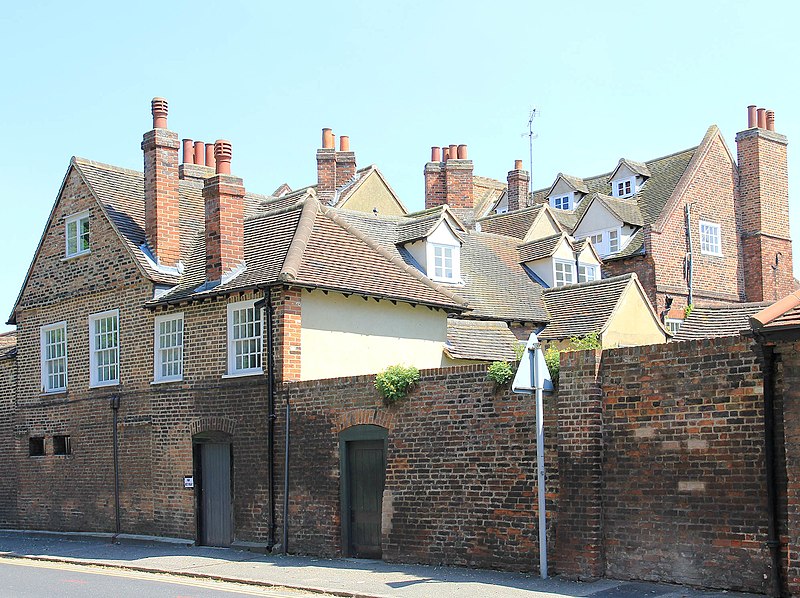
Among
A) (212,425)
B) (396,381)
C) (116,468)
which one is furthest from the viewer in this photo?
(116,468)

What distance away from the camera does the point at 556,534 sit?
47.5 ft

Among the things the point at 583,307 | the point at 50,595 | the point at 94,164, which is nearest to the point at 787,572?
the point at 50,595

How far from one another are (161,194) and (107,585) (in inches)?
420

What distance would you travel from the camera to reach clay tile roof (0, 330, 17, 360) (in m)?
28.7

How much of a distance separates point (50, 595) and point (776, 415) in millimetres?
10211

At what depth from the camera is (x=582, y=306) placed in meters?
28.0

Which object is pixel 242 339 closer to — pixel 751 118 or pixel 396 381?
pixel 396 381

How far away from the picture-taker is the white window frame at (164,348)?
22375mm

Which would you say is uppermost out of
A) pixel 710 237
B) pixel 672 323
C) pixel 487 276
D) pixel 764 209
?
pixel 764 209

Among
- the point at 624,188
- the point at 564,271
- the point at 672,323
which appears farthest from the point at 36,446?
the point at 624,188

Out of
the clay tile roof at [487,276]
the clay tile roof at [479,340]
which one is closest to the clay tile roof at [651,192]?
the clay tile roof at [487,276]

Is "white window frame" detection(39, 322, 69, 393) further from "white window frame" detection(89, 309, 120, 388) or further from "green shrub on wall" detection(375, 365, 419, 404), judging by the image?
"green shrub on wall" detection(375, 365, 419, 404)

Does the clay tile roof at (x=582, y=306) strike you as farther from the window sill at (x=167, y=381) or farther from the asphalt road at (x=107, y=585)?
the asphalt road at (x=107, y=585)

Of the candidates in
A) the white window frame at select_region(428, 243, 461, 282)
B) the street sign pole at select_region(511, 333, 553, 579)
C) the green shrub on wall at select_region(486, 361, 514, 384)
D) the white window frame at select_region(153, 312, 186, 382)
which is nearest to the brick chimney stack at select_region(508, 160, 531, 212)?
the white window frame at select_region(428, 243, 461, 282)
